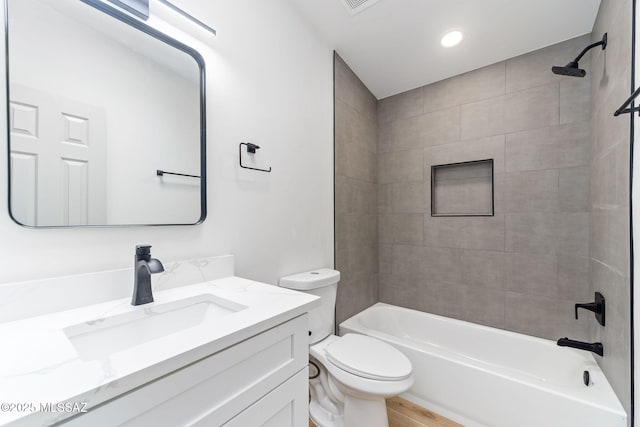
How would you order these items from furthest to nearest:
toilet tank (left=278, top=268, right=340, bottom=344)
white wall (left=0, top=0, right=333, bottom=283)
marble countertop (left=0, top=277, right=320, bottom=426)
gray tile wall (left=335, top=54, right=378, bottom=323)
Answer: gray tile wall (left=335, top=54, right=378, bottom=323) → toilet tank (left=278, top=268, right=340, bottom=344) → white wall (left=0, top=0, right=333, bottom=283) → marble countertop (left=0, top=277, right=320, bottom=426)

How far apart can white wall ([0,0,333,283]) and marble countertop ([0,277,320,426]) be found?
20cm

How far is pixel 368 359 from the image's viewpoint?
136 cm

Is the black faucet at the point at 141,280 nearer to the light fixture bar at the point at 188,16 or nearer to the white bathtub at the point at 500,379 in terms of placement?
the light fixture bar at the point at 188,16

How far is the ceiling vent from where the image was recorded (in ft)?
5.07

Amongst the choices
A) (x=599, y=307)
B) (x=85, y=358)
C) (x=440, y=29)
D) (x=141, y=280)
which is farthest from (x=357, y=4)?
(x=599, y=307)

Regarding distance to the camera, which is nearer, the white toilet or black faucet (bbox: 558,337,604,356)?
the white toilet

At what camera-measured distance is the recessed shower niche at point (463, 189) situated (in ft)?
6.77

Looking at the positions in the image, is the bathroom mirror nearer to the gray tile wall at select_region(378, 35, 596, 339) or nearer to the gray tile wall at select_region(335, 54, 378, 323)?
the gray tile wall at select_region(335, 54, 378, 323)

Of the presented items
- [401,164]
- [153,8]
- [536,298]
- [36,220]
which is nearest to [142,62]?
[153,8]

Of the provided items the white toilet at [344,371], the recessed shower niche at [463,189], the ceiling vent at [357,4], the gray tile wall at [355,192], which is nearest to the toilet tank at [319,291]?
the white toilet at [344,371]

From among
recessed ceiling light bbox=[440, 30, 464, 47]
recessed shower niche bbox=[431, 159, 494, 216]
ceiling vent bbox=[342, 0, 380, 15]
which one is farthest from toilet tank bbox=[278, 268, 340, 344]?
recessed ceiling light bbox=[440, 30, 464, 47]

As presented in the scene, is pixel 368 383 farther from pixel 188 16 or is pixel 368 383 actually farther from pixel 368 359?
pixel 188 16

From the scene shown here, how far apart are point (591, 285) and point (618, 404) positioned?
69 cm

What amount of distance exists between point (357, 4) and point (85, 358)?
2.01 meters
